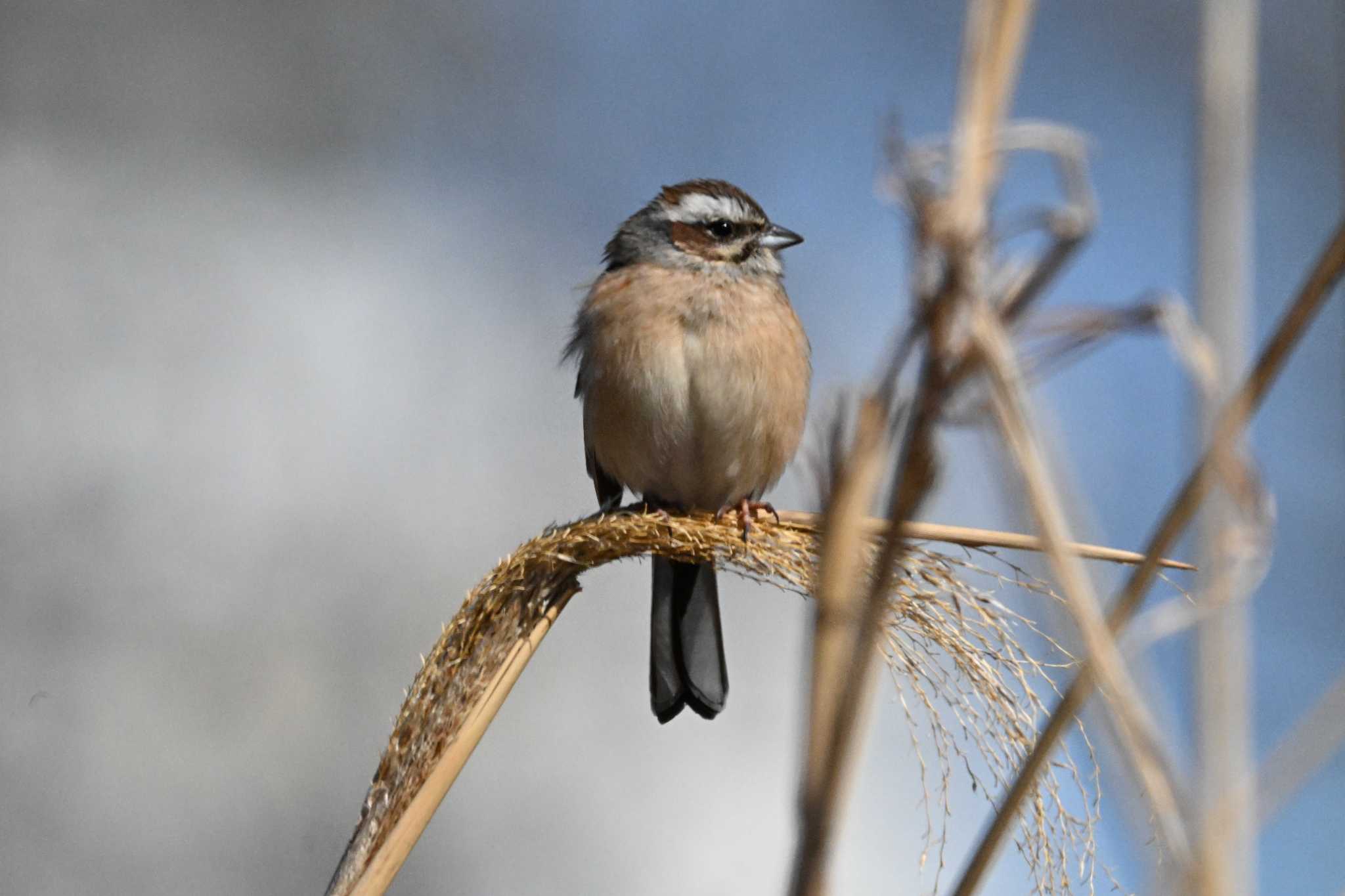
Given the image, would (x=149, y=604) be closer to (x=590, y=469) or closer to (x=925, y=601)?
(x=590, y=469)

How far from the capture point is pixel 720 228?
10.2ft

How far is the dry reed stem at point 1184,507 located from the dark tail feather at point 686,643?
1.64 meters

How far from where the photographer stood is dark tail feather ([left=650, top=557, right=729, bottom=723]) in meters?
2.54

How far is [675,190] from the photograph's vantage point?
3240 millimetres

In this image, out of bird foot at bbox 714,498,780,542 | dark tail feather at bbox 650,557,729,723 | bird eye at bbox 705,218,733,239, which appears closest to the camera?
bird foot at bbox 714,498,780,542

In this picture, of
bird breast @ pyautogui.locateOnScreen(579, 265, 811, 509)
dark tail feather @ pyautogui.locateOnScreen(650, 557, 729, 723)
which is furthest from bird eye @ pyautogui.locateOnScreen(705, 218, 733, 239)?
dark tail feather @ pyautogui.locateOnScreen(650, 557, 729, 723)

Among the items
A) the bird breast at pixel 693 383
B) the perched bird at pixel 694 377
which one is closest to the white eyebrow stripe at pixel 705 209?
the perched bird at pixel 694 377

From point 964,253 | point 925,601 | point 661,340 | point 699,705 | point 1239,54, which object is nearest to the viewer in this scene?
point 964,253

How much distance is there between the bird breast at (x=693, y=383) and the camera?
2871mm

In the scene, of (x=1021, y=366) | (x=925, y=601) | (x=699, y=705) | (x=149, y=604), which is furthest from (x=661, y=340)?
(x=1021, y=366)

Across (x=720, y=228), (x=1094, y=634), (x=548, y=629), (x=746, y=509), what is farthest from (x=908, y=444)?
(x=720, y=228)

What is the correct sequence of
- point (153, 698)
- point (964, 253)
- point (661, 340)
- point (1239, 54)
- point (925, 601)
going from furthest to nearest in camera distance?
point (153, 698)
point (661, 340)
point (925, 601)
point (1239, 54)
point (964, 253)

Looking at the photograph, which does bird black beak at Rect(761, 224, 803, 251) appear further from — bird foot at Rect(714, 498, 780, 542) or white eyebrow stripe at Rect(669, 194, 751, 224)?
bird foot at Rect(714, 498, 780, 542)

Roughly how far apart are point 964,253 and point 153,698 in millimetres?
3663
